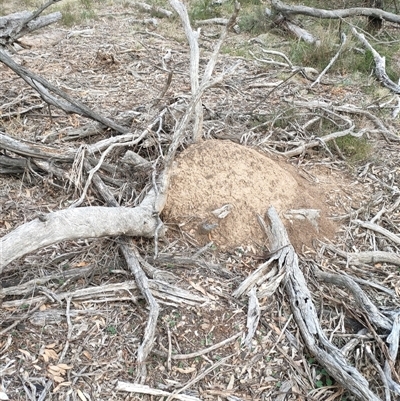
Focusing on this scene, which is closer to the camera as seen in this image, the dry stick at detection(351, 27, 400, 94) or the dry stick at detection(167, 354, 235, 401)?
the dry stick at detection(167, 354, 235, 401)

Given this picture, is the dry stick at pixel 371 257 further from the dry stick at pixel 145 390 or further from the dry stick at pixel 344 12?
the dry stick at pixel 344 12

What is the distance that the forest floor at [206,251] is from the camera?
240 cm

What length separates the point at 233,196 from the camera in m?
3.25

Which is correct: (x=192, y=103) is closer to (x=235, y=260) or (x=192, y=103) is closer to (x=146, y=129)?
(x=146, y=129)

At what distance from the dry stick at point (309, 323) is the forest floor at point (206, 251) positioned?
0.07 metres

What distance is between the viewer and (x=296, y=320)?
8.85ft

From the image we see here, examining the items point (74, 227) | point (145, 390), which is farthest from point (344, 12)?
point (145, 390)

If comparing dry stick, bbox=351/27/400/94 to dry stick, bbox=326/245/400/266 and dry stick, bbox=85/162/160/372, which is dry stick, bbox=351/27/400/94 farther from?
dry stick, bbox=85/162/160/372

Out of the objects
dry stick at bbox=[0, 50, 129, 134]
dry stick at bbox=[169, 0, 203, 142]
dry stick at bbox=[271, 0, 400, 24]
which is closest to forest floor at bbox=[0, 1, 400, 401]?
dry stick at bbox=[169, 0, 203, 142]

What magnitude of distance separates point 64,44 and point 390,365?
5227 mm

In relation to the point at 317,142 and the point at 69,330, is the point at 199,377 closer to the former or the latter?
the point at 69,330

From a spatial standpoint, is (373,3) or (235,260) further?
(373,3)

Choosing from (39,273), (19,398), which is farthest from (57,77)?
(19,398)

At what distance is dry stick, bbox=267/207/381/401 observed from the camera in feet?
7.65
